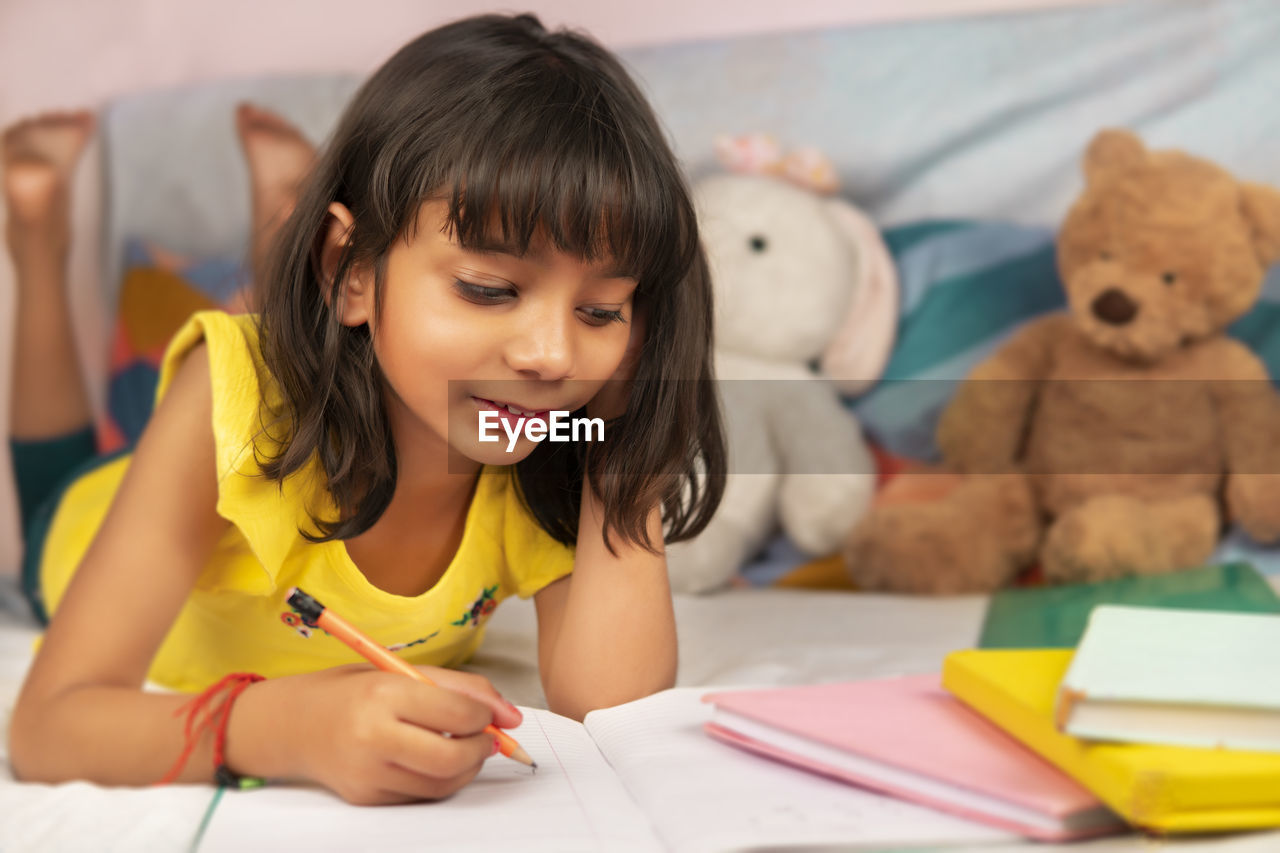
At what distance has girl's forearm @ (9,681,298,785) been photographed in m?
0.55

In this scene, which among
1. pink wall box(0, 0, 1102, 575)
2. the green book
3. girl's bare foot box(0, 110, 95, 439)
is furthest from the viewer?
pink wall box(0, 0, 1102, 575)

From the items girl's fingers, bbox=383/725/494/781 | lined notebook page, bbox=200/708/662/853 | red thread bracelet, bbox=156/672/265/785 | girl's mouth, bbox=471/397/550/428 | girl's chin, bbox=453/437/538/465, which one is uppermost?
girl's mouth, bbox=471/397/550/428

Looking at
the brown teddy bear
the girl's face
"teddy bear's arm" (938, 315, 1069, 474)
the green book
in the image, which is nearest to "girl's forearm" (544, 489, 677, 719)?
the girl's face

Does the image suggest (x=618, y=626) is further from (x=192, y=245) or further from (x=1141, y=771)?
(x=192, y=245)

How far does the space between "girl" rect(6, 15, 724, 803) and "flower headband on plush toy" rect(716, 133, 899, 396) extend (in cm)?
58

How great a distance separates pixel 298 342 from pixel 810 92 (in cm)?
95

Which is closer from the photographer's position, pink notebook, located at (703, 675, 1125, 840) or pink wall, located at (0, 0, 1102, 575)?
pink notebook, located at (703, 675, 1125, 840)

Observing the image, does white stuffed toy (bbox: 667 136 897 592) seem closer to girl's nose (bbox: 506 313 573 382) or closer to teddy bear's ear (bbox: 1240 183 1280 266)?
teddy bear's ear (bbox: 1240 183 1280 266)

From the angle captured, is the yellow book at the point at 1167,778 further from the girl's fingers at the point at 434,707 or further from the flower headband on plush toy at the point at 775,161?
the flower headband on plush toy at the point at 775,161

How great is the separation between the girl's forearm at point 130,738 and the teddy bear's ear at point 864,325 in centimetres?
95

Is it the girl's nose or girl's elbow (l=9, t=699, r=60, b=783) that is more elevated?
the girl's nose

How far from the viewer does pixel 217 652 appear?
891mm

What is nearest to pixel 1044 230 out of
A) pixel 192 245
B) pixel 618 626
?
pixel 618 626

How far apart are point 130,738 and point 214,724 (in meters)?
0.05
